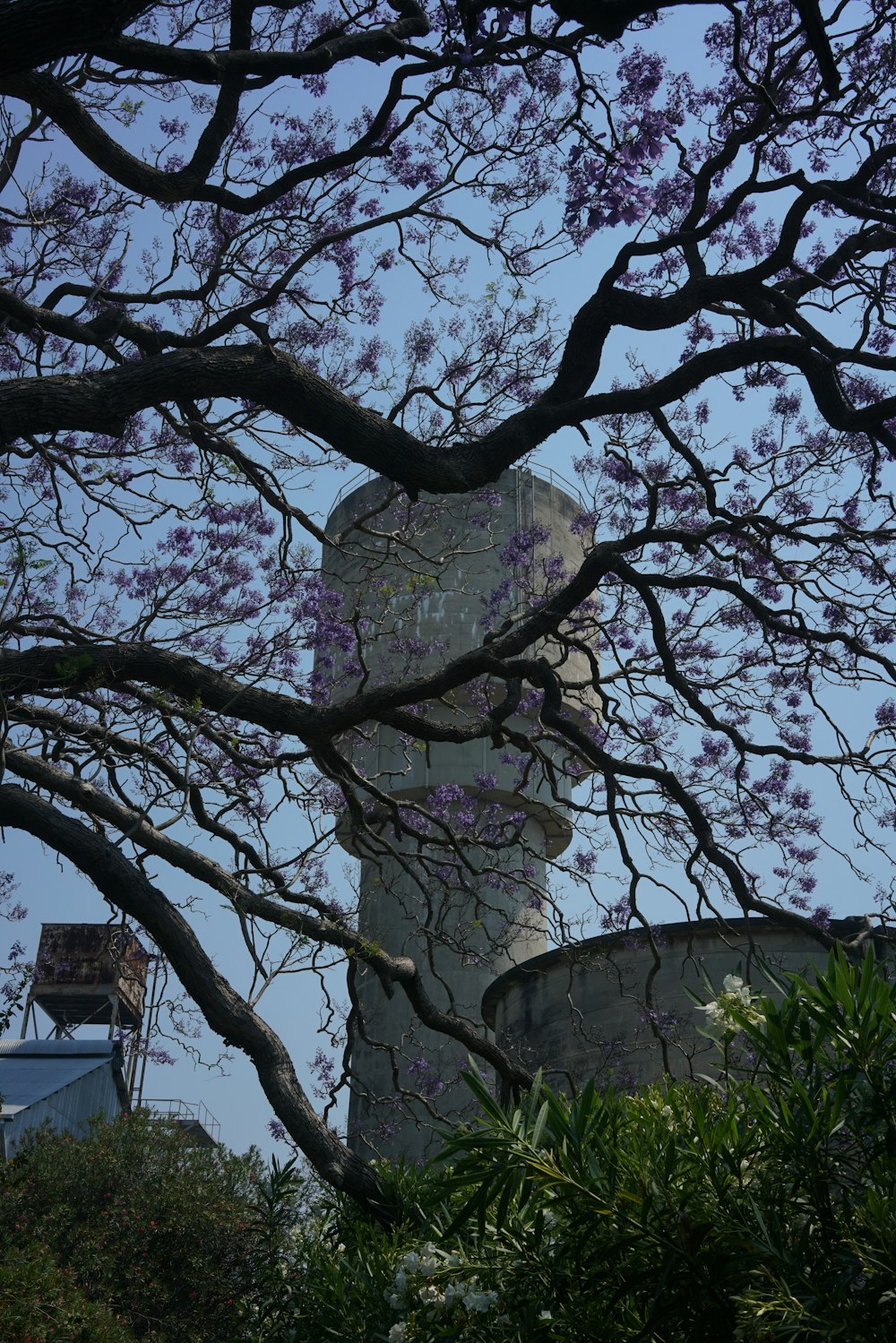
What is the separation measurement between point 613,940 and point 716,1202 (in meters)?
6.89

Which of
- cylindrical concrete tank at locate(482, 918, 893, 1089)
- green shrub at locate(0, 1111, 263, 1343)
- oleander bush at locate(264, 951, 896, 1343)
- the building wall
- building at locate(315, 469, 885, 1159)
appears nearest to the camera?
oleander bush at locate(264, 951, 896, 1343)

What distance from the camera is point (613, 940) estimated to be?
10344 mm

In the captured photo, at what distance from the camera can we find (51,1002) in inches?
1115

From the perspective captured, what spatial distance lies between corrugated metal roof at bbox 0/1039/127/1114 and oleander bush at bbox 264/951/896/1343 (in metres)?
14.0

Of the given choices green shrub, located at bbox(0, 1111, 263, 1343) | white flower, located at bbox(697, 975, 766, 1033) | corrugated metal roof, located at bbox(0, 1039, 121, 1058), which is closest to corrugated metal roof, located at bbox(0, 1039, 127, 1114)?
corrugated metal roof, located at bbox(0, 1039, 121, 1058)

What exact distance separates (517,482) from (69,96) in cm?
1010

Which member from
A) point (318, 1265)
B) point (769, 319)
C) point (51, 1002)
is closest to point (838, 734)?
point (769, 319)

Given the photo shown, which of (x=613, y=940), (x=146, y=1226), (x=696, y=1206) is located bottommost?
(x=696, y=1206)

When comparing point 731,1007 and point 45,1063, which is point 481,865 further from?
point 45,1063

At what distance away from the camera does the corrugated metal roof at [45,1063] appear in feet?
58.3

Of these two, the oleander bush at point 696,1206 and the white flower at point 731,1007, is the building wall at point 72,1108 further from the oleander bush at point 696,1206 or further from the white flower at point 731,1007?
the white flower at point 731,1007

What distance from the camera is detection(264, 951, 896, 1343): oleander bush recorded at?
320 centimetres

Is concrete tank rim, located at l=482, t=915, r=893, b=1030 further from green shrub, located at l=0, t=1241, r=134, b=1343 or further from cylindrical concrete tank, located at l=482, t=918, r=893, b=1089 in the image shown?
green shrub, located at l=0, t=1241, r=134, b=1343

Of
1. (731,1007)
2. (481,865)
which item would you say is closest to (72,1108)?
(481,865)
